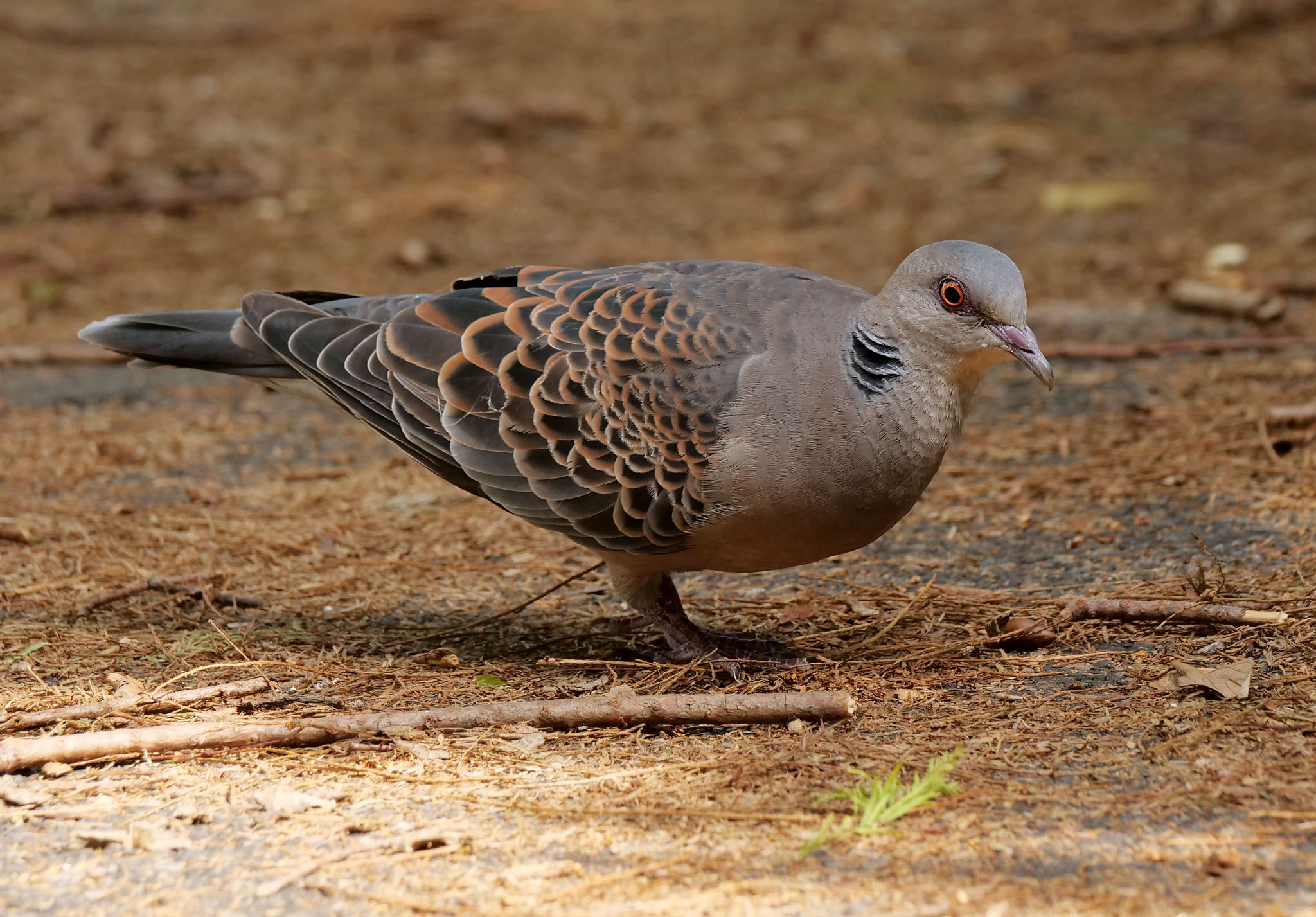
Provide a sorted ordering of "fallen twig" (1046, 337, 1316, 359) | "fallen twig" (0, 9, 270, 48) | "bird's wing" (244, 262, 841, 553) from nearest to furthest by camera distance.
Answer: "bird's wing" (244, 262, 841, 553) < "fallen twig" (1046, 337, 1316, 359) < "fallen twig" (0, 9, 270, 48)

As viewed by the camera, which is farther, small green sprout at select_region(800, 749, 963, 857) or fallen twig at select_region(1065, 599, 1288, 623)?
fallen twig at select_region(1065, 599, 1288, 623)

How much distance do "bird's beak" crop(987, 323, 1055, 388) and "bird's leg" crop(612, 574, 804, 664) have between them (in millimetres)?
1091

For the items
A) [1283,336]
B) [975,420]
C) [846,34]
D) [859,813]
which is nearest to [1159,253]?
[1283,336]

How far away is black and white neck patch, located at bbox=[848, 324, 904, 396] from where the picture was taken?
369 cm

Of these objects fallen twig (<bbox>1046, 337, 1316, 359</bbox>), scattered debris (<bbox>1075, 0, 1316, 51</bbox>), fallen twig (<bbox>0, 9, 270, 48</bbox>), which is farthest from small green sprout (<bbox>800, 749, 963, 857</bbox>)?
fallen twig (<bbox>0, 9, 270, 48</bbox>)

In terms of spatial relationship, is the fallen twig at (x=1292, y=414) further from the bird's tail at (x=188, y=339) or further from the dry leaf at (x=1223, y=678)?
the bird's tail at (x=188, y=339)

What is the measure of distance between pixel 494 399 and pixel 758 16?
9.86 m

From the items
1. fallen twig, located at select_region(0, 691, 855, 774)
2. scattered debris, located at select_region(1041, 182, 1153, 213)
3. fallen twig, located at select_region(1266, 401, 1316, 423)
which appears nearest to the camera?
fallen twig, located at select_region(0, 691, 855, 774)

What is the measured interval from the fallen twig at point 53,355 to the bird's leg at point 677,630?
3.90 metres

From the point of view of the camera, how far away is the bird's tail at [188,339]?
4434 mm

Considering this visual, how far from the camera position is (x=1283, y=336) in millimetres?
6484

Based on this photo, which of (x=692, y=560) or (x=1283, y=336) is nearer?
(x=692, y=560)

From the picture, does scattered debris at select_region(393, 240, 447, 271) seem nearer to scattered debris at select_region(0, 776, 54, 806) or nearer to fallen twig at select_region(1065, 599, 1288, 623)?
fallen twig at select_region(1065, 599, 1288, 623)

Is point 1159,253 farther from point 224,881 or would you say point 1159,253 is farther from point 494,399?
point 224,881
